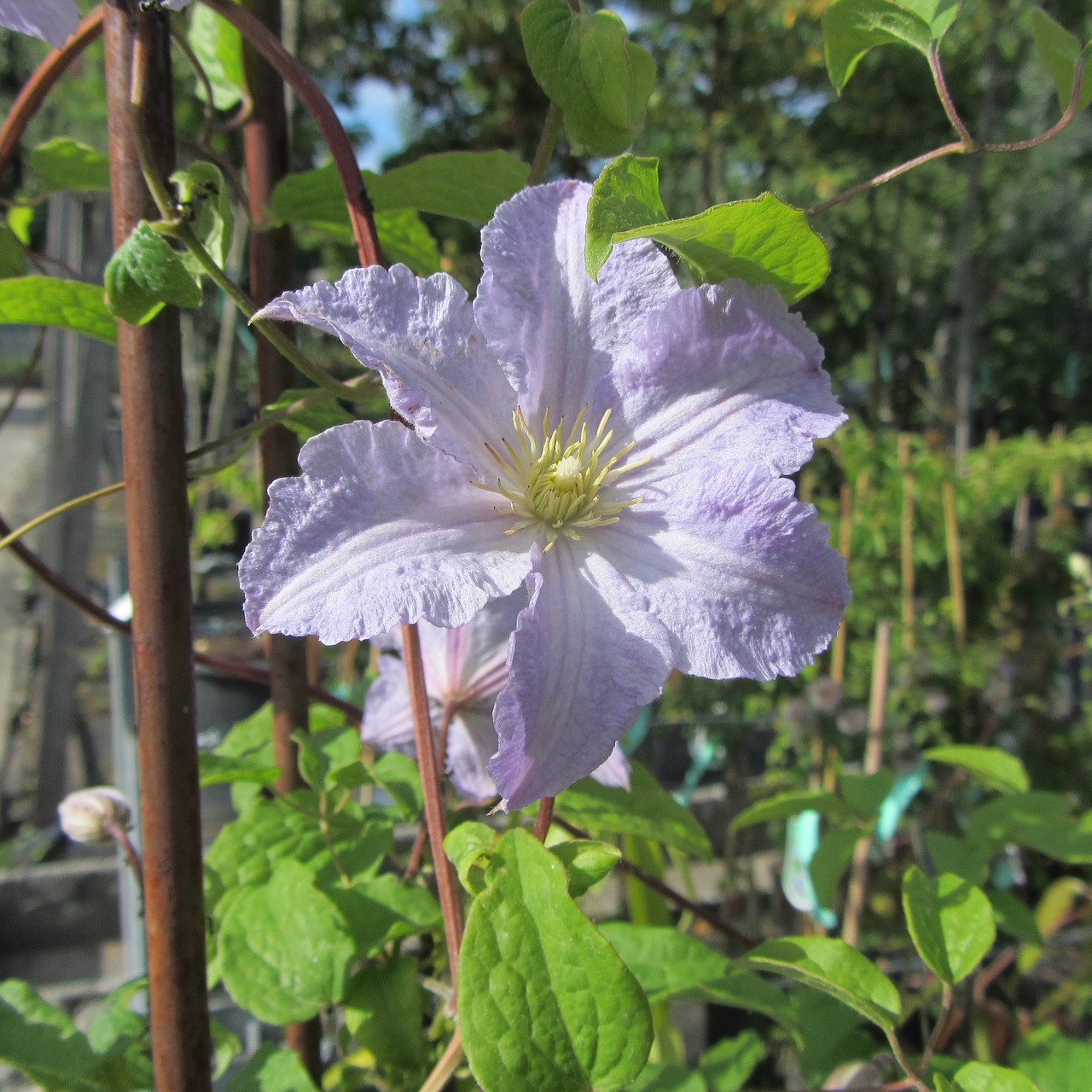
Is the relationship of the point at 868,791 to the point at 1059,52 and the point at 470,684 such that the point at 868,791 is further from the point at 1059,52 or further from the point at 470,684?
the point at 1059,52

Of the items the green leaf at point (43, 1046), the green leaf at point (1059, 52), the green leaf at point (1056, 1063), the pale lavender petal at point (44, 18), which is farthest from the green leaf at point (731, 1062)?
the pale lavender petal at point (44, 18)

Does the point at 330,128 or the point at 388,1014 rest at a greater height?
the point at 330,128

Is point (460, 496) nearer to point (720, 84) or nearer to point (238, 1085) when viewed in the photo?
point (238, 1085)

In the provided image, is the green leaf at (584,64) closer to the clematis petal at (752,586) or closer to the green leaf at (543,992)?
the clematis petal at (752,586)

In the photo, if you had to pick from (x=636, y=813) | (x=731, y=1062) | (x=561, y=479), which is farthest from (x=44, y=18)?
(x=731, y=1062)

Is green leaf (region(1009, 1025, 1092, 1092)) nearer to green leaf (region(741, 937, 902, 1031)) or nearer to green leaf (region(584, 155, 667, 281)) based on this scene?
green leaf (region(741, 937, 902, 1031))

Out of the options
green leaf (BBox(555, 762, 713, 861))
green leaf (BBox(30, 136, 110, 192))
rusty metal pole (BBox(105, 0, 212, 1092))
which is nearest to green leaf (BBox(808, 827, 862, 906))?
green leaf (BBox(555, 762, 713, 861))

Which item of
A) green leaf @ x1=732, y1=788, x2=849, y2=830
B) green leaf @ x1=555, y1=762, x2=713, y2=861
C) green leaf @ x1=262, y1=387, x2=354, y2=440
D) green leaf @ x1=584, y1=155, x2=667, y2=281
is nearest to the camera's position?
green leaf @ x1=584, y1=155, x2=667, y2=281
